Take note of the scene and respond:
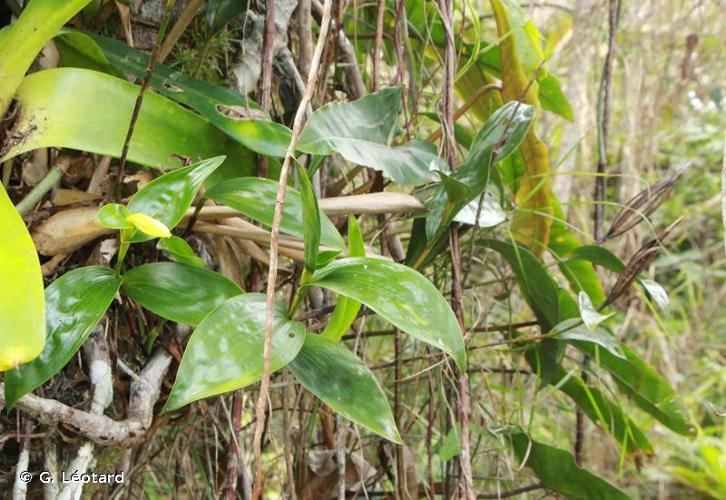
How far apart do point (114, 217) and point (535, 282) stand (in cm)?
47

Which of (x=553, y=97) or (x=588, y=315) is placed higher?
(x=553, y=97)

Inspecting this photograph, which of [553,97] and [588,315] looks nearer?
[588,315]

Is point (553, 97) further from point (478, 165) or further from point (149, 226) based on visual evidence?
point (149, 226)

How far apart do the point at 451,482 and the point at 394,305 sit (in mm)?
363

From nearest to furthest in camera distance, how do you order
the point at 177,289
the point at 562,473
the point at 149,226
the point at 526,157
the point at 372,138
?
1. the point at 149,226
2. the point at 177,289
3. the point at 372,138
4. the point at 562,473
5. the point at 526,157

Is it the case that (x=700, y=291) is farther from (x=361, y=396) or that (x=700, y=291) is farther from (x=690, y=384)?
(x=361, y=396)

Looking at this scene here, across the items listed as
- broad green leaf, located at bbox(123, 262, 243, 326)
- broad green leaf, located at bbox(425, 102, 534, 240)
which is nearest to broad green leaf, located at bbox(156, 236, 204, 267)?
broad green leaf, located at bbox(123, 262, 243, 326)

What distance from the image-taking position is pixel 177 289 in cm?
51

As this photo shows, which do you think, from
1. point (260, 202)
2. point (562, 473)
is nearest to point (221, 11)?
point (260, 202)

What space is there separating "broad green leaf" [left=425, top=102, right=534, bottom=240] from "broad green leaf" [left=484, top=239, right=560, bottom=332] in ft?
0.35

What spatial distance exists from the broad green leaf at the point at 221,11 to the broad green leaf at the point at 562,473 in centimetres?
50

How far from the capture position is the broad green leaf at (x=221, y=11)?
0.63 metres

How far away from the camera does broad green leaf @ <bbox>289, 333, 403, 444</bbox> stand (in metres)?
0.46

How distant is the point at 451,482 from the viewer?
2.41 feet
